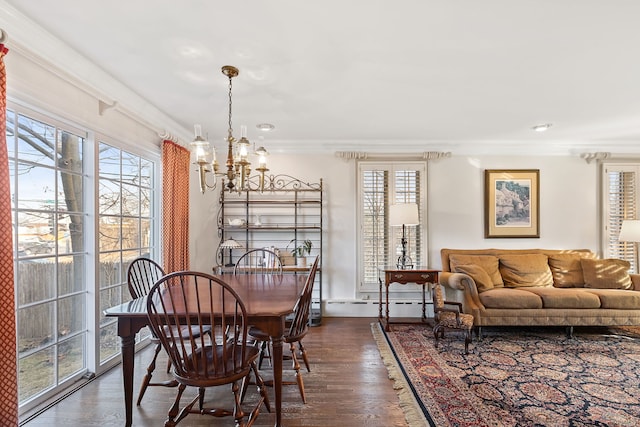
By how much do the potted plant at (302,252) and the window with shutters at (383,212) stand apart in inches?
28.8

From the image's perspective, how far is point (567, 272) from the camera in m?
4.10

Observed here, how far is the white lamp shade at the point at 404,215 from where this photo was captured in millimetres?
4008

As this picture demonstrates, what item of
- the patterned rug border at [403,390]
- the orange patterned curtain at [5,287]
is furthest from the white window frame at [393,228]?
the orange patterned curtain at [5,287]

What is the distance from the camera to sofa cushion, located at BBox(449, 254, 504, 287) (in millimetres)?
4012

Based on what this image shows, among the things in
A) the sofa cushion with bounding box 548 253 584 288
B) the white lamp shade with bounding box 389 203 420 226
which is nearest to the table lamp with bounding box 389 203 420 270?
the white lamp shade with bounding box 389 203 420 226

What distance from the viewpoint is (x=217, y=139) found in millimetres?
4422

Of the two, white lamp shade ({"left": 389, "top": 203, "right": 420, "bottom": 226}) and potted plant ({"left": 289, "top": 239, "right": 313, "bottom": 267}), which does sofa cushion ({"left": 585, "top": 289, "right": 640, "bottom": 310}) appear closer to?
white lamp shade ({"left": 389, "top": 203, "right": 420, "bottom": 226})

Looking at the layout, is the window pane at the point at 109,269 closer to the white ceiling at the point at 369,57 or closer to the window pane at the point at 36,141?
the window pane at the point at 36,141

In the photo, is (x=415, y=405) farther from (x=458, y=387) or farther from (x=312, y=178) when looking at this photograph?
(x=312, y=178)

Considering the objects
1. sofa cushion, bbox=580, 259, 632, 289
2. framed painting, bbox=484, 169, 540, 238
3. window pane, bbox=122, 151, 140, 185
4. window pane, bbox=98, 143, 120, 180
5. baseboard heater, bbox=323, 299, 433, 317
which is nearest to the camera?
window pane, bbox=98, 143, 120, 180

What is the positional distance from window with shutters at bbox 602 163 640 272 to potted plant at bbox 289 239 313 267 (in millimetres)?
4042

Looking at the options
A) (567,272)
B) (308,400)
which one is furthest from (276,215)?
(567,272)

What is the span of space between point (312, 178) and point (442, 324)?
96.6 inches

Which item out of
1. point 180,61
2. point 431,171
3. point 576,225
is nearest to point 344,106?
point 180,61
